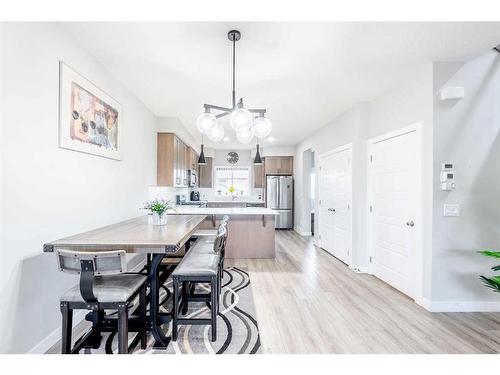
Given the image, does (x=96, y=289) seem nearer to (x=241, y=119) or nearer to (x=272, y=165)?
(x=241, y=119)

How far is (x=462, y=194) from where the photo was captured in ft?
8.30

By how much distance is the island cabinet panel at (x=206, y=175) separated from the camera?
7965 millimetres

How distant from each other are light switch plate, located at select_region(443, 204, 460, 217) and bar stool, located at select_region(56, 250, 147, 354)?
301cm

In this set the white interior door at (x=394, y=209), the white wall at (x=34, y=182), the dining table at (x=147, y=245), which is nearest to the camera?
the white wall at (x=34, y=182)

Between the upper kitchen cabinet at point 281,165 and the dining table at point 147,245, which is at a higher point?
the upper kitchen cabinet at point 281,165

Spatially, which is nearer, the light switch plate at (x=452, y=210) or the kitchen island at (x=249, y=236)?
the light switch plate at (x=452, y=210)

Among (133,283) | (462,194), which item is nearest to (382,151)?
(462,194)

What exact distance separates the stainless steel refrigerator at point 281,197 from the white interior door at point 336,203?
2.14 m

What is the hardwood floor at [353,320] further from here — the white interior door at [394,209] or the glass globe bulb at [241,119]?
the glass globe bulb at [241,119]

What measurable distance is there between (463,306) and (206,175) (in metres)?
6.82

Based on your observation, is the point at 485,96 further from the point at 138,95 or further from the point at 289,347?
Result: the point at 138,95

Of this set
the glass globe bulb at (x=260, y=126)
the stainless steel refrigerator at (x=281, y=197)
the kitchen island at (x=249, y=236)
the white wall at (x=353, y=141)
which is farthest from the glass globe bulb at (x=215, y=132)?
the stainless steel refrigerator at (x=281, y=197)

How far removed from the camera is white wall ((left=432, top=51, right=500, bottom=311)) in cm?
252

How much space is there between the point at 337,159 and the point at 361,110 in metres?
1.05
